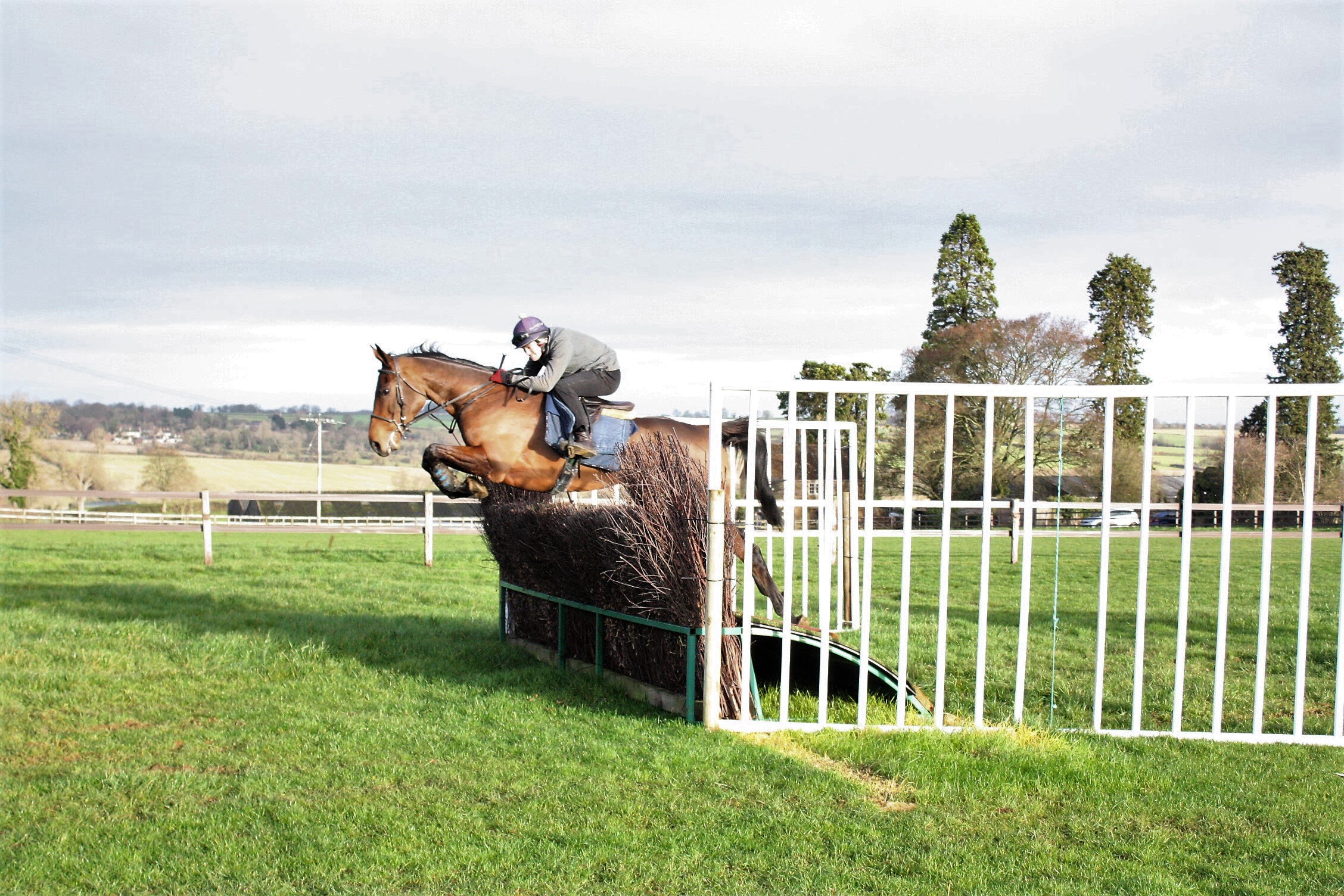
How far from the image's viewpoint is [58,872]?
4352mm

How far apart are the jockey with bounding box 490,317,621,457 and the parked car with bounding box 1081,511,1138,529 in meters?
23.0

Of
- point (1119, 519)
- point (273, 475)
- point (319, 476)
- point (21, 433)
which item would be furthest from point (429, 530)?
point (273, 475)

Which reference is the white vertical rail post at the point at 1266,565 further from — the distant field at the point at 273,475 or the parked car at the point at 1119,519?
the distant field at the point at 273,475

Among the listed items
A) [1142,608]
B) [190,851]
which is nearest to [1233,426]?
[1142,608]

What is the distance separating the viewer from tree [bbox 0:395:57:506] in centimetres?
4903

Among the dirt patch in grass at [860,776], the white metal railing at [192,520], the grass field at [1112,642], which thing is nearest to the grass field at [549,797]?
the dirt patch in grass at [860,776]

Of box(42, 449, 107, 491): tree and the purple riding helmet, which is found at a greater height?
the purple riding helmet

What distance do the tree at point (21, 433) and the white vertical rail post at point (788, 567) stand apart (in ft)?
159

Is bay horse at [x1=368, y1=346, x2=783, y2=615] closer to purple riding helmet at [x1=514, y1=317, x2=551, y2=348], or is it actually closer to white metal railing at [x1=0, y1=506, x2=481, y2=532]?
purple riding helmet at [x1=514, y1=317, x2=551, y2=348]

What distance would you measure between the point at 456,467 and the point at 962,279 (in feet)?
122

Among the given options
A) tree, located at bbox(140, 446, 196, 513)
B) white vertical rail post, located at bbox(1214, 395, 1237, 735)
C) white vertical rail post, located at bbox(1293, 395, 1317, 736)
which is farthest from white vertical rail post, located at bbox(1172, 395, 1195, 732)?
tree, located at bbox(140, 446, 196, 513)

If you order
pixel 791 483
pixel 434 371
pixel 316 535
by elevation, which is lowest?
pixel 316 535

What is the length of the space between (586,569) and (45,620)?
22.0 feet

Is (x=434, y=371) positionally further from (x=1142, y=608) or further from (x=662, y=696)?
(x=1142, y=608)
